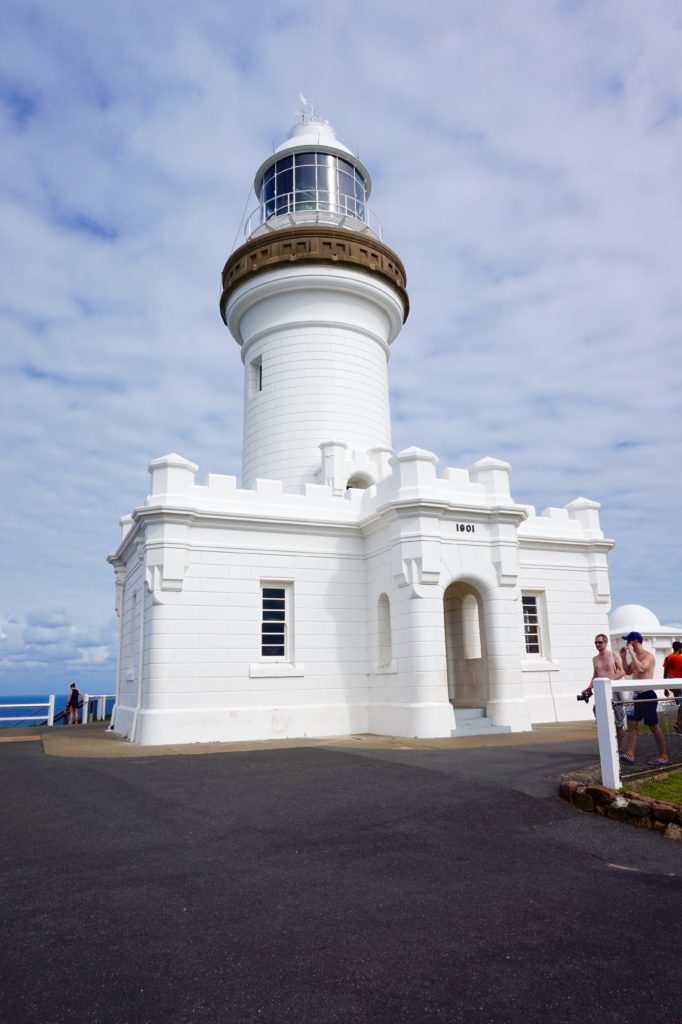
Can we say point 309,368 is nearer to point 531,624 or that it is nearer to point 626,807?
point 531,624

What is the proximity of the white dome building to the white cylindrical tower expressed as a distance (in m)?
9.17

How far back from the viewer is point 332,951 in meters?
3.95

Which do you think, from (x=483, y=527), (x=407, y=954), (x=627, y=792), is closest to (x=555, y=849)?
(x=627, y=792)

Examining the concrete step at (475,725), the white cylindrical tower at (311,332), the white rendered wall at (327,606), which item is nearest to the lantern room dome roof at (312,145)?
the white cylindrical tower at (311,332)

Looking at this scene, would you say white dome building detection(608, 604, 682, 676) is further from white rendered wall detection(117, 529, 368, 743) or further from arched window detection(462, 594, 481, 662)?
white rendered wall detection(117, 529, 368, 743)

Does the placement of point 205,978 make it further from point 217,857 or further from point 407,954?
point 217,857

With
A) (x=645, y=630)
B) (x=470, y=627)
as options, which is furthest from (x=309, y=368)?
(x=645, y=630)

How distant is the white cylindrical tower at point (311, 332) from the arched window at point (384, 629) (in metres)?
4.22

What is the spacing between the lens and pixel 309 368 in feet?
64.7

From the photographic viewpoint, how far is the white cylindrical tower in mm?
19438

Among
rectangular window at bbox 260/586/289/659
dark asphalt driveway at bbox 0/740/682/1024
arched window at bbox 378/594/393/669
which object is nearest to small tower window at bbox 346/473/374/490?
arched window at bbox 378/594/393/669

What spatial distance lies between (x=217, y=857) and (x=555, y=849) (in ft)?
9.47

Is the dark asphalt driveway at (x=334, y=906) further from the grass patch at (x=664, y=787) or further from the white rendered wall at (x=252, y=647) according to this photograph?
the white rendered wall at (x=252, y=647)

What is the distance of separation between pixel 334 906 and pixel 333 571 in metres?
11.5
